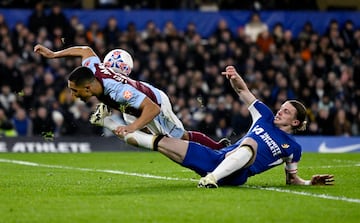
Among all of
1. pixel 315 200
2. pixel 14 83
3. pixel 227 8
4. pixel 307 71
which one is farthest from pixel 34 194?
pixel 227 8

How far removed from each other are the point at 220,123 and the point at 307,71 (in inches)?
162

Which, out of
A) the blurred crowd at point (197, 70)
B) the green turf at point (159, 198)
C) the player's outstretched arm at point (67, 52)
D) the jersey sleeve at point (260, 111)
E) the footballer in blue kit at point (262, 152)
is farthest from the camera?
the blurred crowd at point (197, 70)

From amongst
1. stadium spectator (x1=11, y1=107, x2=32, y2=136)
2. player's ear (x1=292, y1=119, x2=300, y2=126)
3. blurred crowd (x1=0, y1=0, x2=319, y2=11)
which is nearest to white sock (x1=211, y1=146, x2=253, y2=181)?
player's ear (x1=292, y1=119, x2=300, y2=126)

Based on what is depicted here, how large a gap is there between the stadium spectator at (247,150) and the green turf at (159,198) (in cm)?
24

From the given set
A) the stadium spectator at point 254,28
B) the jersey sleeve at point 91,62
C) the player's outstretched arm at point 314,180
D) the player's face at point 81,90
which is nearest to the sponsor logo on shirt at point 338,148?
the stadium spectator at point 254,28

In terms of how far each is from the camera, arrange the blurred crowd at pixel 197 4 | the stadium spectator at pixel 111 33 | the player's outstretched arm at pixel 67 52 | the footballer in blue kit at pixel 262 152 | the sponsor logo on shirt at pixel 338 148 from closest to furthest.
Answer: the footballer in blue kit at pixel 262 152, the player's outstretched arm at pixel 67 52, the sponsor logo on shirt at pixel 338 148, the stadium spectator at pixel 111 33, the blurred crowd at pixel 197 4

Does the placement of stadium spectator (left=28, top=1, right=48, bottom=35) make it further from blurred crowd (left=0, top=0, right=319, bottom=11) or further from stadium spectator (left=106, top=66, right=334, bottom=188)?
stadium spectator (left=106, top=66, right=334, bottom=188)

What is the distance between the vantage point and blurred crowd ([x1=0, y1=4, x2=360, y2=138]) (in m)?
23.2

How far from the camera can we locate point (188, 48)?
25766 millimetres

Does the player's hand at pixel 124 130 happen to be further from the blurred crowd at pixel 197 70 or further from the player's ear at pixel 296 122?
the blurred crowd at pixel 197 70

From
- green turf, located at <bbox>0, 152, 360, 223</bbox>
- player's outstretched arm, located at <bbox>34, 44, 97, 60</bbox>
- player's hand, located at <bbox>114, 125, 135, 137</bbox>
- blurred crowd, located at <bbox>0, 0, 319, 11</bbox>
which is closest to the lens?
green turf, located at <bbox>0, 152, 360, 223</bbox>

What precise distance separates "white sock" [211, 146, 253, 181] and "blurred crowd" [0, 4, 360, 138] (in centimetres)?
1138

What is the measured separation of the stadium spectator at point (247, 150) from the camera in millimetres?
11352

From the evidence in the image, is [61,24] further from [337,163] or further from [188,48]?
[337,163]
